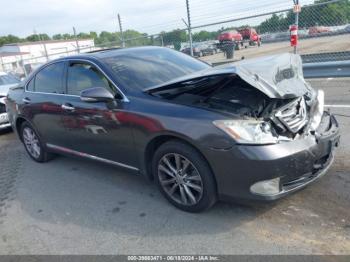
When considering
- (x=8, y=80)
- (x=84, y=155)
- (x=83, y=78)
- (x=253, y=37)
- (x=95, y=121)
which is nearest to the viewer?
(x=95, y=121)

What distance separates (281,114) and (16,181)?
12.3 feet

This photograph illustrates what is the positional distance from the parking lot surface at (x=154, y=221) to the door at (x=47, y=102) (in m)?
0.79

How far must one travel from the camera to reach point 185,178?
3.60 metres

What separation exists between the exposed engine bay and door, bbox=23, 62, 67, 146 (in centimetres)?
180

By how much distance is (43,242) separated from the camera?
3531mm

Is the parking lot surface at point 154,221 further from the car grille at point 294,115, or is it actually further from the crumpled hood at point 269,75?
the crumpled hood at point 269,75

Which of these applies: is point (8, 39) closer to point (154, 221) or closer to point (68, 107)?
point (68, 107)

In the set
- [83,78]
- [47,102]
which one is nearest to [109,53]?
[83,78]

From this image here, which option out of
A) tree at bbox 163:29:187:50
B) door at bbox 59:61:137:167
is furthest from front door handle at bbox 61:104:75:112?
tree at bbox 163:29:187:50

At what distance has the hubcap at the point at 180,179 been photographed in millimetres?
3531

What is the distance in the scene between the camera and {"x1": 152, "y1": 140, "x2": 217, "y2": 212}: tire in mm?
3398

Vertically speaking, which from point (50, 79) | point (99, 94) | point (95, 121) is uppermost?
point (50, 79)

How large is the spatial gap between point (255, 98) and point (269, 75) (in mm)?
251

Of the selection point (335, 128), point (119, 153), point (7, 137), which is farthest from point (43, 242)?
point (7, 137)
